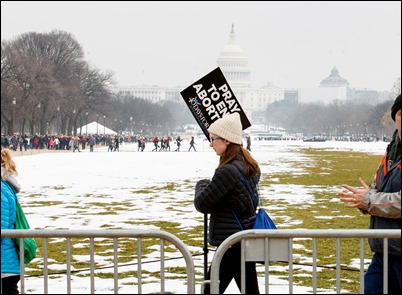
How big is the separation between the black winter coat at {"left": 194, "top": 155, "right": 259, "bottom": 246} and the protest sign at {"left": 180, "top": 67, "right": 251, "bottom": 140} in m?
1.41

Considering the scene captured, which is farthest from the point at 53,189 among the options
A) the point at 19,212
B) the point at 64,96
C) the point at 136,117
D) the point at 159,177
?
the point at 136,117

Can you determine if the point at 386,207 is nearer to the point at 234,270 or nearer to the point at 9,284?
the point at 234,270

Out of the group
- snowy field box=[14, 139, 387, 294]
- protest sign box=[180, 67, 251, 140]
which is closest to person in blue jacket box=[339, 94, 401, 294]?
protest sign box=[180, 67, 251, 140]

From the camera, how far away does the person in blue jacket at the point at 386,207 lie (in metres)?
6.11

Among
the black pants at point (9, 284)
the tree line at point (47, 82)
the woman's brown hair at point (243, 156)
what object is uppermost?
the tree line at point (47, 82)

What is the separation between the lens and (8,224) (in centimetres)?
691

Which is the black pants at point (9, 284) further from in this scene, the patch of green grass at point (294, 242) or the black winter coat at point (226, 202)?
the patch of green grass at point (294, 242)

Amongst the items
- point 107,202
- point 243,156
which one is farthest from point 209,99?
point 107,202

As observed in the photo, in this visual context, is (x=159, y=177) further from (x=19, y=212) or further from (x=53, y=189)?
(x=19, y=212)

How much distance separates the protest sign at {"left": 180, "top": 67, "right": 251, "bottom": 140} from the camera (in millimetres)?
8750

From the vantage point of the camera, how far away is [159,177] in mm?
33594

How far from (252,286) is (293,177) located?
26.4 metres

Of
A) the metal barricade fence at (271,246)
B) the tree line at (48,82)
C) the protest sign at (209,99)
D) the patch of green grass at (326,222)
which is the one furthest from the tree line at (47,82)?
the metal barricade fence at (271,246)

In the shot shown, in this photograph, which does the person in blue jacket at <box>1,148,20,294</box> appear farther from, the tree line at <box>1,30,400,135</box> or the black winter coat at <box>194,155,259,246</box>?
the tree line at <box>1,30,400,135</box>
